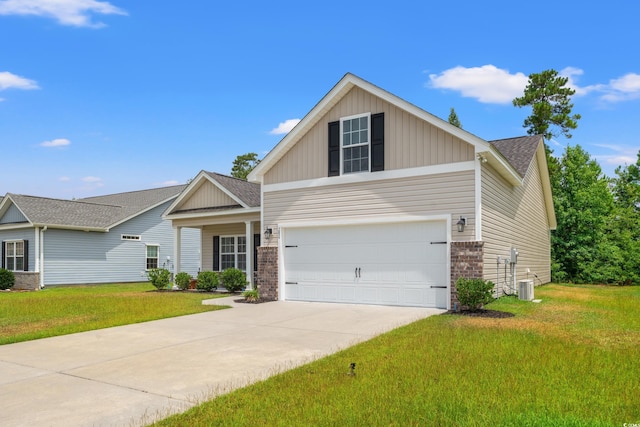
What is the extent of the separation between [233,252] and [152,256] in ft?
31.7

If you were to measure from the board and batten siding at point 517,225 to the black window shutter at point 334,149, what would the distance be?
413cm

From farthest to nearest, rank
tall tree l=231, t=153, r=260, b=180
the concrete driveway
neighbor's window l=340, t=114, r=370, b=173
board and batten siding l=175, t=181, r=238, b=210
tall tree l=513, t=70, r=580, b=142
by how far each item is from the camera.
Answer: tall tree l=231, t=153, r=260, b=180
tall tree l=513, t=70, r=580, b=142
board and batten siding l=175, t=181, r=238, b=210
neighbor's window l=340, t=114, r=370, b=173
the concrete driveway

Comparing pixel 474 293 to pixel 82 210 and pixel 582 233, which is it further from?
pixel 82 210

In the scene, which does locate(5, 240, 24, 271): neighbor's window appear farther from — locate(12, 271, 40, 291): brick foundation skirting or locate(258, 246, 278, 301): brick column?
locate(258, 246, 278, 301): brick column

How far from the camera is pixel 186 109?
945 inches

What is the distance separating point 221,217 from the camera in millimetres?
19969

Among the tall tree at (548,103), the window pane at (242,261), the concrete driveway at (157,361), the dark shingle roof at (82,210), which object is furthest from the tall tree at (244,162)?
the concrete driveway at (157,361)

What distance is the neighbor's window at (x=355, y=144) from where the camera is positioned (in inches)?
544

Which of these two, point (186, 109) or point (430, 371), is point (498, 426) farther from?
point (186, 109)

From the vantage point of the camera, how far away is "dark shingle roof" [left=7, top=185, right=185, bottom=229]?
80.7 feet

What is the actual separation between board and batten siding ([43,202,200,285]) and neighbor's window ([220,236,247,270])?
824 centimetres

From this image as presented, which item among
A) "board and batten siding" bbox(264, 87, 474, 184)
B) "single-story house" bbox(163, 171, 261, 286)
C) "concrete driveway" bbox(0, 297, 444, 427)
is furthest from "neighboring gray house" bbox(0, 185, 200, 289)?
"concrete driveway" bbox(0, 297, 444, 427)

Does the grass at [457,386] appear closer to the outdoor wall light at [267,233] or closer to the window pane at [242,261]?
the outdoor wall light at [267,233]

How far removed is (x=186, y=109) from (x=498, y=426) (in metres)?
22.6
